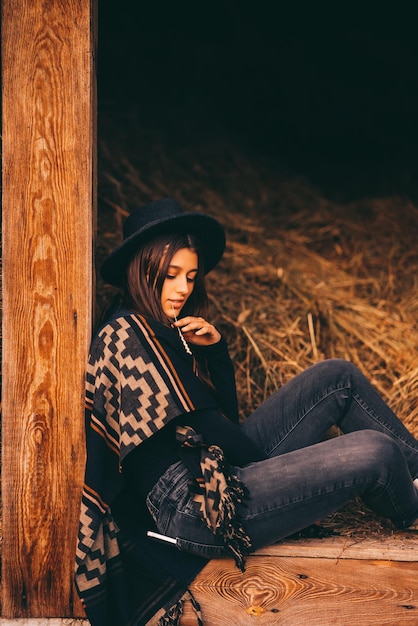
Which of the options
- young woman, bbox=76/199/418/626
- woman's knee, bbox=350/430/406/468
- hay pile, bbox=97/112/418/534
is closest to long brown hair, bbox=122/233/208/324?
young woman, bbox=76/199/418/626

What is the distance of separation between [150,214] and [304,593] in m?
1.37

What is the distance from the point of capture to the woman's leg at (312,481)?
2168mm

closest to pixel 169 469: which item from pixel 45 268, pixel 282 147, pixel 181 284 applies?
pixel 181 284

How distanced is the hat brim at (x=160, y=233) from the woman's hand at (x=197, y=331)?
0.89 feet

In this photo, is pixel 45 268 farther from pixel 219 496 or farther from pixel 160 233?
pixel 219 496

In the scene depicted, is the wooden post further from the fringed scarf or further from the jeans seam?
the jeans seam

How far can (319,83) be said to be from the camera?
5.43 meters

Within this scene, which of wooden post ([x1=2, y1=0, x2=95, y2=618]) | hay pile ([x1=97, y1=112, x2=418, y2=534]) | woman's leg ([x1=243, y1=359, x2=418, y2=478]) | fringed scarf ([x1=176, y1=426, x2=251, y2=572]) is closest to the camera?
fringed scarf ([x1=176, y1=426, x2=251, y2=572])

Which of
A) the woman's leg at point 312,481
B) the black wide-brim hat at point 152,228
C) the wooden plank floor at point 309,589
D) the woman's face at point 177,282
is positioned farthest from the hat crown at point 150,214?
the wooden plank floor at point 309,589

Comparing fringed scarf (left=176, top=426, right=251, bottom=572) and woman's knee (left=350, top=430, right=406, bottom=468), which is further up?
woman's knee (left=350, top=430, right=406, bottom=468)

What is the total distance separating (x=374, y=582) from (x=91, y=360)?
46.4 inches

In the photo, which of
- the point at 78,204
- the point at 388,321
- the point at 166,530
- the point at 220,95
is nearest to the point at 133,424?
the point at 166,530

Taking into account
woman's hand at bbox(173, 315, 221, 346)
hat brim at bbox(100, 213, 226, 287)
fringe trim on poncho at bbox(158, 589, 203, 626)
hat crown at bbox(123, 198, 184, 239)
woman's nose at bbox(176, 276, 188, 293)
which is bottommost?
fringe trim on poncho at bbox(158, 589, 203, 626)

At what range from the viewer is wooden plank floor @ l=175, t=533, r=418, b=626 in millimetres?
2326
